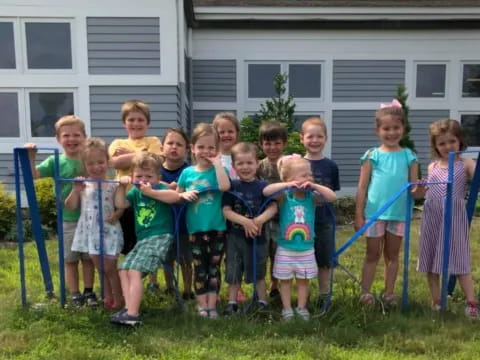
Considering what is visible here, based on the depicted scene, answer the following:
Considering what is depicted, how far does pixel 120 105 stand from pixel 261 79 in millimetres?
3855

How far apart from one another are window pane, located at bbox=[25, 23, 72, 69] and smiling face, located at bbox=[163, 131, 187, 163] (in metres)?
5.71

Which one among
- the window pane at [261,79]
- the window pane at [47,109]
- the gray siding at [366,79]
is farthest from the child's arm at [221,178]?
the gray siding at [366,79]

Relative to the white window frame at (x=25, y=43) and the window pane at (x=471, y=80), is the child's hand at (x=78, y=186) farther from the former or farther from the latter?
the window pane at (x=471, y=80)

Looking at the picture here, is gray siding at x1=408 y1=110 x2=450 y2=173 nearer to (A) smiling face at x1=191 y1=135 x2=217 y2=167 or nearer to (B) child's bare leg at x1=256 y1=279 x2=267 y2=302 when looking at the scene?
(B) child's bare leg at x1=256 y1=279 x2=267 y2=302

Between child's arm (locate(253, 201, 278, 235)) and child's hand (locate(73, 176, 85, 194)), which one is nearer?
child's arm (locate(253, 201, 278, 235))

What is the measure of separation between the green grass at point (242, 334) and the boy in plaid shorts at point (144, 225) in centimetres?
23

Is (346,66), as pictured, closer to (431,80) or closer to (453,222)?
(431,80)

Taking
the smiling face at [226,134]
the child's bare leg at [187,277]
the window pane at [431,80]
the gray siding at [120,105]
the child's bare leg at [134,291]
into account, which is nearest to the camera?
the child's bare leg at [134,291]

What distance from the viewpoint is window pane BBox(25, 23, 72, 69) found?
7.98 m

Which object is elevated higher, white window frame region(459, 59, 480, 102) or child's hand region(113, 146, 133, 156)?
white window frame region(459, 59, 480, 102)

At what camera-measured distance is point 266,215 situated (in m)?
3.15

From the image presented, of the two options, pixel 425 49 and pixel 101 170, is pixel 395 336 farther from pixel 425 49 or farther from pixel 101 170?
pixel 425 49

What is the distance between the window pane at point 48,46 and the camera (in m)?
7.98

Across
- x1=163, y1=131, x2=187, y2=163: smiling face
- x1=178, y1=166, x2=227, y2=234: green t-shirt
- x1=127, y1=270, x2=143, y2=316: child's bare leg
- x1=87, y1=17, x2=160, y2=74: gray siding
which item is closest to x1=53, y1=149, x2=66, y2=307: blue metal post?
x1=127, y1=270, x2=143, y2=316: child's bare leg
